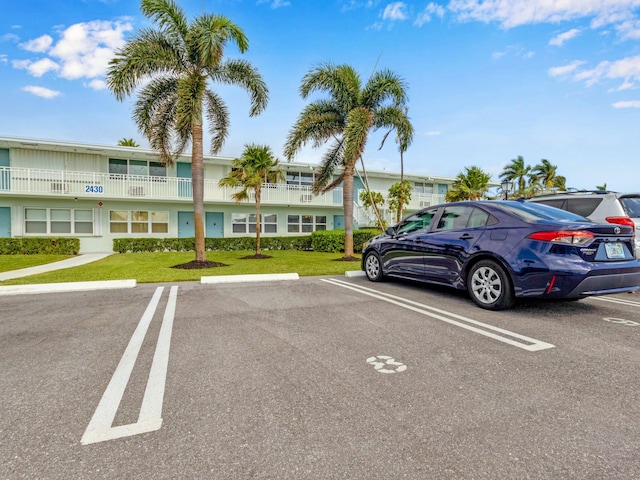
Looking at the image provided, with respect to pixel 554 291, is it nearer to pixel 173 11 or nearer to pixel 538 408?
pixel 538 408

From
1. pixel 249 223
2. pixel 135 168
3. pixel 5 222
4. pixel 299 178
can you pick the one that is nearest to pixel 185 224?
pixel 249 223

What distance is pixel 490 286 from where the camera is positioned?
5.21 meters

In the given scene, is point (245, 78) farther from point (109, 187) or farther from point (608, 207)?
point (608, 207)

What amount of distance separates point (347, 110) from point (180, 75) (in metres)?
6.26

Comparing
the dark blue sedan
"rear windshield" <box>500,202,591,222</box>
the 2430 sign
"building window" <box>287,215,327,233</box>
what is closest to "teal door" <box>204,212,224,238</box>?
"building window" <box>287,215,327,233</box>

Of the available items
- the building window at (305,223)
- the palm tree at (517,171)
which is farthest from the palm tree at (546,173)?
the building window at (305,223)

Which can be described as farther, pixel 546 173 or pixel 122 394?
pixel 546 173

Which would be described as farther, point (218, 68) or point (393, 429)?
point (218, 68)

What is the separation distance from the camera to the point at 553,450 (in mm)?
1932

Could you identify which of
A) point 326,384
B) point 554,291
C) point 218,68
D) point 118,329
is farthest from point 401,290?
point 218,68

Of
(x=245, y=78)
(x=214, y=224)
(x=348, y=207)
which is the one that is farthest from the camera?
(x=214, y=224)

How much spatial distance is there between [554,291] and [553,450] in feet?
10.7

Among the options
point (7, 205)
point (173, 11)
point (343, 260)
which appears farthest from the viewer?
point (7, 205)

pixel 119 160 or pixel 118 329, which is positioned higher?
pixel 119 160
